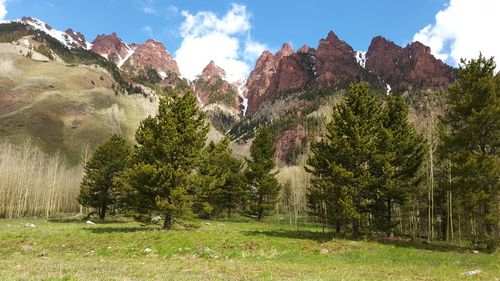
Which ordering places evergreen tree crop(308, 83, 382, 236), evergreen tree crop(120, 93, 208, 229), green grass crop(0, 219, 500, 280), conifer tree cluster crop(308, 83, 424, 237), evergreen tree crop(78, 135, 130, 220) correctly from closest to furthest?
green grass crop(0, 219, 500, 280) < evergreen tree crop(308, 83, 382, 236) < conifer tree cluster crop(308, 83, 424, 237) < evergreen tree crop(120, 93, 208, 229) < evergreen tree crop(78, 135, 130, 220)

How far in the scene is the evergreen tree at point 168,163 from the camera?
105ft

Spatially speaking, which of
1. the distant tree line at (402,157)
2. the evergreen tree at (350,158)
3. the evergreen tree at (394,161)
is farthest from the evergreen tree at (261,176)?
the evergreen tree at (350,158)

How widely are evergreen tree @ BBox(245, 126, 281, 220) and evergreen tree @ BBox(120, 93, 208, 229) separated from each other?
83.9 ft

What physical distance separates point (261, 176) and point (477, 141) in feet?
113

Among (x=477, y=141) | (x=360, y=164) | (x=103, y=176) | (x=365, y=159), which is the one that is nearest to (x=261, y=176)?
(x=103, y=176)

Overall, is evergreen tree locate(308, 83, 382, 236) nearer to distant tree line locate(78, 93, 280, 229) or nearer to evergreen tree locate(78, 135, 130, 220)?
distant tree line locate(78, 93, 280, 229)

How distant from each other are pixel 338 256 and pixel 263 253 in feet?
15.3

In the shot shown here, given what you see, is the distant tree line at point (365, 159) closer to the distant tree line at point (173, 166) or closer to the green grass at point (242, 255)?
the distant tree line at point (173, 166)

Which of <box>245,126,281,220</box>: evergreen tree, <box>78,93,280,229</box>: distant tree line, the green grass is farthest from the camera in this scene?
<box>245,126,281,220</box>: evergreen tree

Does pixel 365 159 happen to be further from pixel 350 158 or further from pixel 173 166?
pixel 173 166

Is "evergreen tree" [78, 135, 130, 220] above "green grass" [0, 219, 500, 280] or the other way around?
above

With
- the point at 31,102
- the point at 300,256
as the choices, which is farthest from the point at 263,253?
the point at 31,102

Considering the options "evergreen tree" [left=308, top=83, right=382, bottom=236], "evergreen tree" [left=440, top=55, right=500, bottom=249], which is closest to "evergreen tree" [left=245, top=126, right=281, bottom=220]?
"evergreen tree" [left=308, top=83, right=382, bottom=236]

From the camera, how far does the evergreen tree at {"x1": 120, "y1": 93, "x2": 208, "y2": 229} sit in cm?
3216
